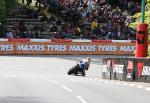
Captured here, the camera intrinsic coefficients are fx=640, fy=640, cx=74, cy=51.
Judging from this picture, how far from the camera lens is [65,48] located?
5175 cm

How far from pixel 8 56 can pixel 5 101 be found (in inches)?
1180

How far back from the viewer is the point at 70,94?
2119cm

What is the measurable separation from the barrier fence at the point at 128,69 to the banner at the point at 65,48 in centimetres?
1823

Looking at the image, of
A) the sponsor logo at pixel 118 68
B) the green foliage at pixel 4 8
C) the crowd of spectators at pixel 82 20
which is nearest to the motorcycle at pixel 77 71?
the sponsor logo at pixel 118 68

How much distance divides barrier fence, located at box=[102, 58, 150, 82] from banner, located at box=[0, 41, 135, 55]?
59.8 ft

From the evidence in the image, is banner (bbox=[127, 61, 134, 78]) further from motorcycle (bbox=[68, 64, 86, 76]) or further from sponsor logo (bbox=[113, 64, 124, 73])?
motorcycle (bbox=[68, 64, 86, 76])

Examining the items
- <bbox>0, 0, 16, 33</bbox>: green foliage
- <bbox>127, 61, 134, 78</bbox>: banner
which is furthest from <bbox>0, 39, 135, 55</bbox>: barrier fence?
<bbox>127, 61, 134, 78</bbox>: banner

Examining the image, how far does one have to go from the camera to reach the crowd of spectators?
53719mm

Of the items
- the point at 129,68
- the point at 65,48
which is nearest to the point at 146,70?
the point at 129,68

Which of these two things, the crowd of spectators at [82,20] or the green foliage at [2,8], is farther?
the crowd of spectators at [82,20]

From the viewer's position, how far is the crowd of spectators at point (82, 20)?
53.7 m

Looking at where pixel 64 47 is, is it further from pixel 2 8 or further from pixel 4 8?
pixel 2 8

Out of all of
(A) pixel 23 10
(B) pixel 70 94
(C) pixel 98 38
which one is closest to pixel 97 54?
(C) pixel 98 38

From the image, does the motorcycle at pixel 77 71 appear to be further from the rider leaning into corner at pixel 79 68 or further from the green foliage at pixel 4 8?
the green foliage at pixel 4 8
